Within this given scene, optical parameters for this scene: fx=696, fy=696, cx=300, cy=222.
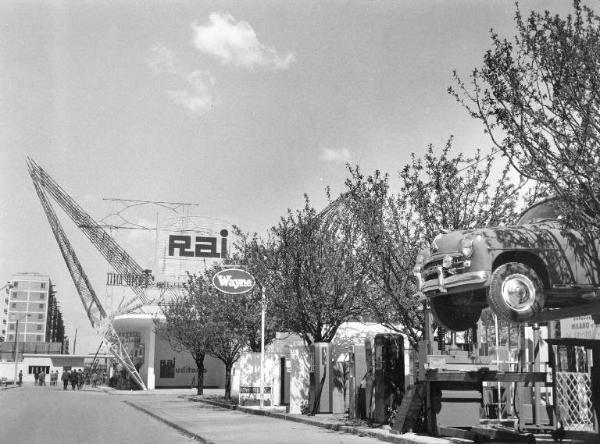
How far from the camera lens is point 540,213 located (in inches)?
429

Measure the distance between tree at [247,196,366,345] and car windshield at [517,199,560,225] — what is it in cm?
1011

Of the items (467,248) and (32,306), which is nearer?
(467,248)

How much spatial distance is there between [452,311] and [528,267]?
6.62 ft

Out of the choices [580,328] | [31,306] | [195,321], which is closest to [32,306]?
[31,306]

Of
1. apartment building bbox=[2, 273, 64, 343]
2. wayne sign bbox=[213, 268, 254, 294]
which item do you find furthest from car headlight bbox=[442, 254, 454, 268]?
apartment building bbox=[2, 273, 64, 343]

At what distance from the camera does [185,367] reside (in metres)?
55.9

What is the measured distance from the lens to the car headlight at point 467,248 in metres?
10.3

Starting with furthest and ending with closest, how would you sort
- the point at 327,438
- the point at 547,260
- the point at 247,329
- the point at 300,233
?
1. the point at 247,329
2. the point at 300,233
3. the point at 327,438
4. the point at 547,260

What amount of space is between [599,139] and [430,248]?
3358 mm

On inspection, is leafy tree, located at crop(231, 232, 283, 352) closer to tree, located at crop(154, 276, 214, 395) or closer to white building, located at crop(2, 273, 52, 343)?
tree, located at crop(154, 276, 214, 395)

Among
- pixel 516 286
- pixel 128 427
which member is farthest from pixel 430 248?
pixel 128 427

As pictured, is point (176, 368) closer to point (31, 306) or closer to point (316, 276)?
point (316, 276)

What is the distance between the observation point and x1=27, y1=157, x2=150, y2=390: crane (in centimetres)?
5356

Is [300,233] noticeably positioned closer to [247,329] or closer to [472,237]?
[247,329]
